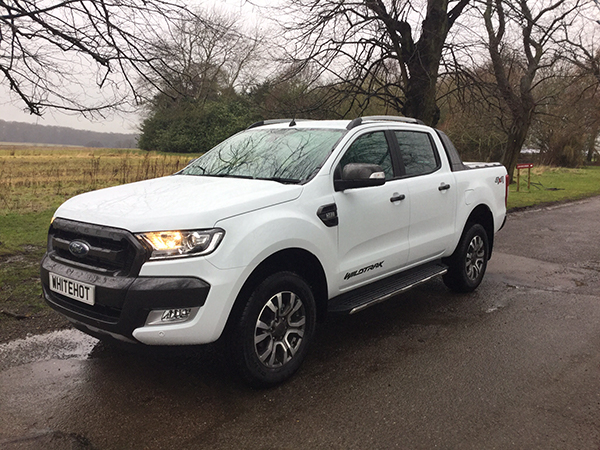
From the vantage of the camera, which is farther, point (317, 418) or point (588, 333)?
point (588, 333)

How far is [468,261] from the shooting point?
573 cm

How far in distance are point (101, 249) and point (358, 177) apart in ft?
6.27

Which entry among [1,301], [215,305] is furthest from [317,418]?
[1,301]

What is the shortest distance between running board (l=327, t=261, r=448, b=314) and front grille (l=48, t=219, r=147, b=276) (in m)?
1.57

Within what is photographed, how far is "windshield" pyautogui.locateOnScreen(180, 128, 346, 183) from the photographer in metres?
4.03

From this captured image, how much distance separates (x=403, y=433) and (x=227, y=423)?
1.06 metres

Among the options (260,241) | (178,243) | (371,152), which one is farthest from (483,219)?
(178,243)

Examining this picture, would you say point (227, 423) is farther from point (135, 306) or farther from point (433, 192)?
point (433, 192)

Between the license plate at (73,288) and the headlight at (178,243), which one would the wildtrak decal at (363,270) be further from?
the license plate at (73,288)

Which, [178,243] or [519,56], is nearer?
[178,243]

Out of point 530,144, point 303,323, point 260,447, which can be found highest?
point 530,144

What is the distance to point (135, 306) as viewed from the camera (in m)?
2.98

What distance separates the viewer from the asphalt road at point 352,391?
9.58 ft

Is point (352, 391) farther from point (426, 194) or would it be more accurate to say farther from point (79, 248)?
point (426, 194)
